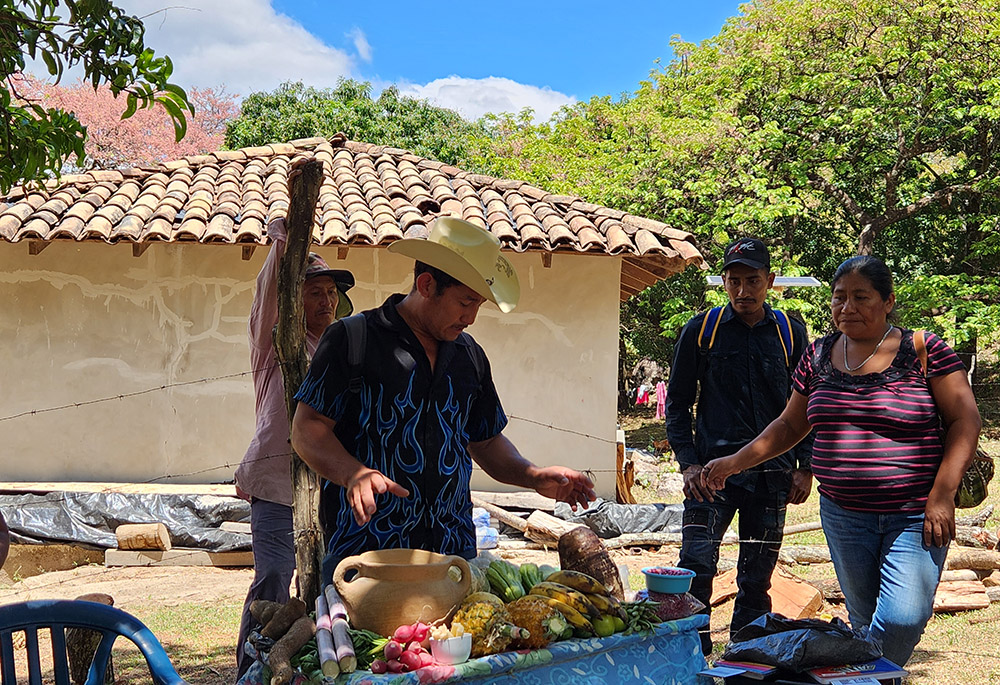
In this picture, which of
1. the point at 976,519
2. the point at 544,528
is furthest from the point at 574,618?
the point at 976,519

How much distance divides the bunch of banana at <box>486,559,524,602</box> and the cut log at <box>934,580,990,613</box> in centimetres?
466

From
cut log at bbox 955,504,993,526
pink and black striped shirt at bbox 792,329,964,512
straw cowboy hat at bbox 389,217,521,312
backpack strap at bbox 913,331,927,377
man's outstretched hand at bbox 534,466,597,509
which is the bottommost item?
cut log at bbox 955,504,993,526

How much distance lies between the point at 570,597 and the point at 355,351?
0.98 m

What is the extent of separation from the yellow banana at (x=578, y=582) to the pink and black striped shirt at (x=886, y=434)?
4.11 feet

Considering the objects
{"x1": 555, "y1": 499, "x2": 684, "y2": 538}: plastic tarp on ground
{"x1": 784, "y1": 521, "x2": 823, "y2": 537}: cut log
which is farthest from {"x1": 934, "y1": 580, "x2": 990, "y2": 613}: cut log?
{"x1": 555, "y1": 499, "x2": 684, "y2": 538}: plastic tarp on ground

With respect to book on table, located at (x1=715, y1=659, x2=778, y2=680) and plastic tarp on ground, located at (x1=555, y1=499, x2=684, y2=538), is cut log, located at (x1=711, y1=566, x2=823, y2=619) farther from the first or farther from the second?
book on table, located at (x1=715, y1=659, x2=778, y2=680)

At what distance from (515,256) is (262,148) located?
14.4 feet

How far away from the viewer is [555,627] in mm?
2512

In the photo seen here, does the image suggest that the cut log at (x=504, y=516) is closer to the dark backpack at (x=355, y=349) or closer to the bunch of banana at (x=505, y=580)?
the bunch of banana at (x=505, y=580)

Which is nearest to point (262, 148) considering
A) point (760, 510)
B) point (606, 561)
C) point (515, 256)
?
point (515, 256)

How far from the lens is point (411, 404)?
9.65ft

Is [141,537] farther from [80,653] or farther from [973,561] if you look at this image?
[973,561]

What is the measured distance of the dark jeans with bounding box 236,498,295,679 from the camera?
4016 millimetres

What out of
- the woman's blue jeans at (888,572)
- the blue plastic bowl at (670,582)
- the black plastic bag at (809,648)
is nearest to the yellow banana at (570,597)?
the blue plastic bowl at (670,582)
